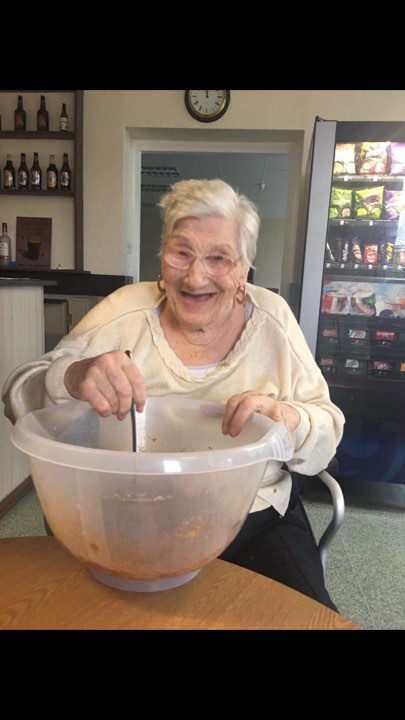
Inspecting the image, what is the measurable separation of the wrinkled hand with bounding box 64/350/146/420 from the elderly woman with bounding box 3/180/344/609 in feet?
0.35

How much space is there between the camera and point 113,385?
0.62m

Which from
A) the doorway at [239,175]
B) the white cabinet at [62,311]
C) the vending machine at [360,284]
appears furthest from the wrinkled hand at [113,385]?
the white cabinet at [62,311]

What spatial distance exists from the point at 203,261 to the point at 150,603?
1.92 feet

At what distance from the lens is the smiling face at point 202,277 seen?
879 mm

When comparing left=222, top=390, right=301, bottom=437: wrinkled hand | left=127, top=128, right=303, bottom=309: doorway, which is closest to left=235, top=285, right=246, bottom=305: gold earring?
left=127, top=128, right=303, bottom=309: doorway

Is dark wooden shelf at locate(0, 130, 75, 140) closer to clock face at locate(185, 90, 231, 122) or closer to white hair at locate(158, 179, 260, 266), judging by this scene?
clock face at locate(185, 90, 231, 122)

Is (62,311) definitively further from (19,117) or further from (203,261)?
(203,261)

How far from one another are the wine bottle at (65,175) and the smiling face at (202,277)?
199 centimetres

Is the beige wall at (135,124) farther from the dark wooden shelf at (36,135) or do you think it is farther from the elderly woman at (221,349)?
the elderly woman at (221,349)

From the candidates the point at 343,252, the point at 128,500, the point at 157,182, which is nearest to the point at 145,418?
the point at 128,500

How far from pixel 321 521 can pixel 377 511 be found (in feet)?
1.00

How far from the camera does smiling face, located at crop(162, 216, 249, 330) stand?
879mm

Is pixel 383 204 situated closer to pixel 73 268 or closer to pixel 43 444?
pixel 73 268

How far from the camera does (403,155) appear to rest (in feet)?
6.52
